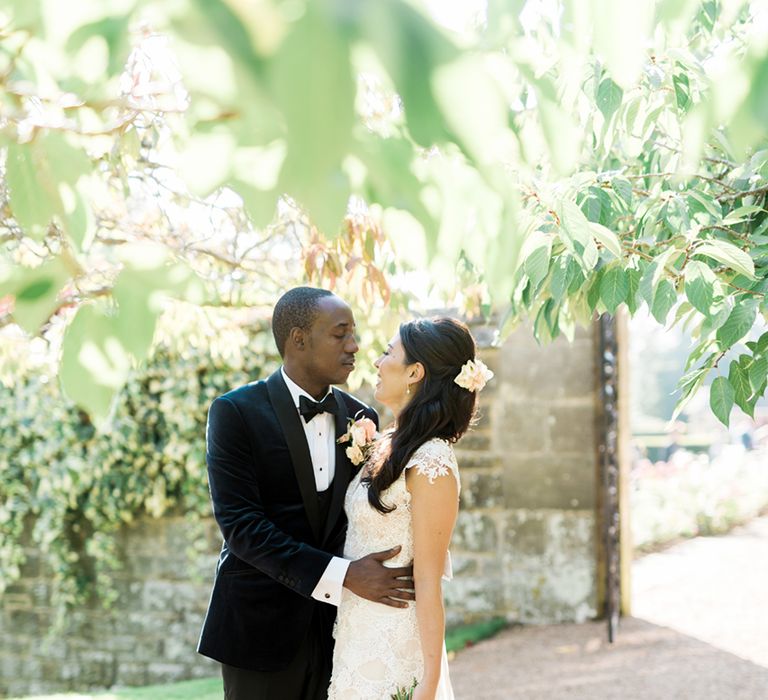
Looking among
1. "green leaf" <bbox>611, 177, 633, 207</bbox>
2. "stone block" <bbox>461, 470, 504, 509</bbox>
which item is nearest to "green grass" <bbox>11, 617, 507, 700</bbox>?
"stone block" <bbox>461, 470, 504, 509</bbox>

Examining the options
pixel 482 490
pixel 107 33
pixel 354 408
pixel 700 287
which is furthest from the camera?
pixel 482 490

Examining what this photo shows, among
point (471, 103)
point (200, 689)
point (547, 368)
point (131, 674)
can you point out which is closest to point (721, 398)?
point (471, 103)

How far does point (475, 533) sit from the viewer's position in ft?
18.6

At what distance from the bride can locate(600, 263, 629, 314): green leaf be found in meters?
0.44

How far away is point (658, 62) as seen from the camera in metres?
2.21

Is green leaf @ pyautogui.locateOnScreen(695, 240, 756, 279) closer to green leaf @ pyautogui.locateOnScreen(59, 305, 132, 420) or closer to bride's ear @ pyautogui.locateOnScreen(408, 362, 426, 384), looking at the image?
bride's ear @ pyautogui.locateOnScreen(408, 362, 426, 384)

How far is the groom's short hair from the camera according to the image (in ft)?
8.93

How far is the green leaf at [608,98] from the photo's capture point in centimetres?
190

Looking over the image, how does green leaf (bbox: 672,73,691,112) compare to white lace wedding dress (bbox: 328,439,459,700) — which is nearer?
green leaf (bbox: 672,73,691,112)

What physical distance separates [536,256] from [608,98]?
38 cm

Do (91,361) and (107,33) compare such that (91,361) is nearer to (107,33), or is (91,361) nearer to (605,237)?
(107,33)

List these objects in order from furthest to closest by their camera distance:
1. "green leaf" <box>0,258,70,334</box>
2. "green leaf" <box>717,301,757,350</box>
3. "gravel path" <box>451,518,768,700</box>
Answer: "gravel path" <box>451,518,768,700</box> → "green leaf" <box>717,301,757,350</box> → "green leaf" <box>0,258,70,334</box>

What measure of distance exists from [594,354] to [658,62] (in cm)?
352

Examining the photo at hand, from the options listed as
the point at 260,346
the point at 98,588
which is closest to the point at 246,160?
the point at 260,346
